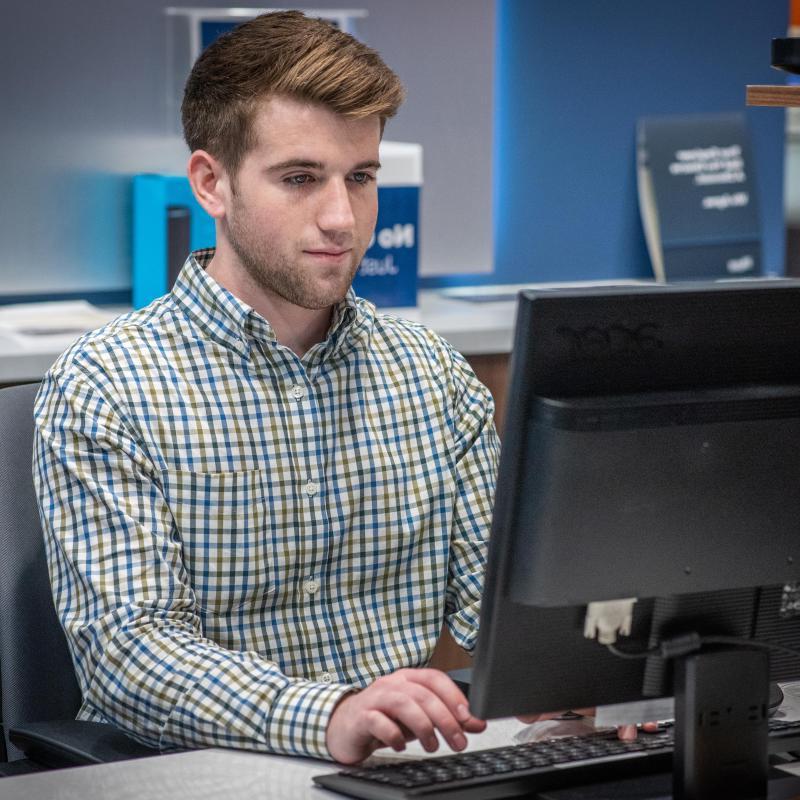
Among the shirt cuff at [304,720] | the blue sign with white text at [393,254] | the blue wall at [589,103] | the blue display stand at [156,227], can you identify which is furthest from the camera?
the blue wall at [589,103]

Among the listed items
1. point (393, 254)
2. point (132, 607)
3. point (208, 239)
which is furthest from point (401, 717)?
point (393, 254)

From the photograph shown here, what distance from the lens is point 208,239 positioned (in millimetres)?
3057

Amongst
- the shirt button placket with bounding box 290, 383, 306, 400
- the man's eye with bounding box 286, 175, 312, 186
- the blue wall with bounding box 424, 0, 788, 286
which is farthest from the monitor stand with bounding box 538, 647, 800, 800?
the blue wall with bounding box 424, 0, 788, 286

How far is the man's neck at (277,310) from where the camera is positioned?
6.14 feet

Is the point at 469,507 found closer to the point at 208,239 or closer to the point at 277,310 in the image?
the point at 277,310

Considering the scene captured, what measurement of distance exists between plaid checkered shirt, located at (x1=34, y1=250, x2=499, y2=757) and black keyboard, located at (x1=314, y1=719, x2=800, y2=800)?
0.55 ft

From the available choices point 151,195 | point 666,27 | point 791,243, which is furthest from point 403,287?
point 791,243

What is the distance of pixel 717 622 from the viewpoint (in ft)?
4.21

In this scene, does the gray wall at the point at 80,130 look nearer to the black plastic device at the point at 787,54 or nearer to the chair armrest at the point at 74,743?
the chair armrest at the point at 74,743

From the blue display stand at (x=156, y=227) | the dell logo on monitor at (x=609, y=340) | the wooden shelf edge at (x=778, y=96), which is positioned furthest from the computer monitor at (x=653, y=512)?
the blue display stand at (x=156, y=227)

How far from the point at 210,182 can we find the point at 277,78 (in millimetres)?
171

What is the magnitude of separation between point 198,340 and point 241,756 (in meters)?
0.57

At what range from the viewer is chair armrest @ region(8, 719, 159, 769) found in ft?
4.98

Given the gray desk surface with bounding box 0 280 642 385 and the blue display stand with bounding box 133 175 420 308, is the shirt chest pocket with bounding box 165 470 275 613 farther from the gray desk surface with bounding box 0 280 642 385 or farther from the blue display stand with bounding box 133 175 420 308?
the blue display stand with bounding box 133 175 420 308
